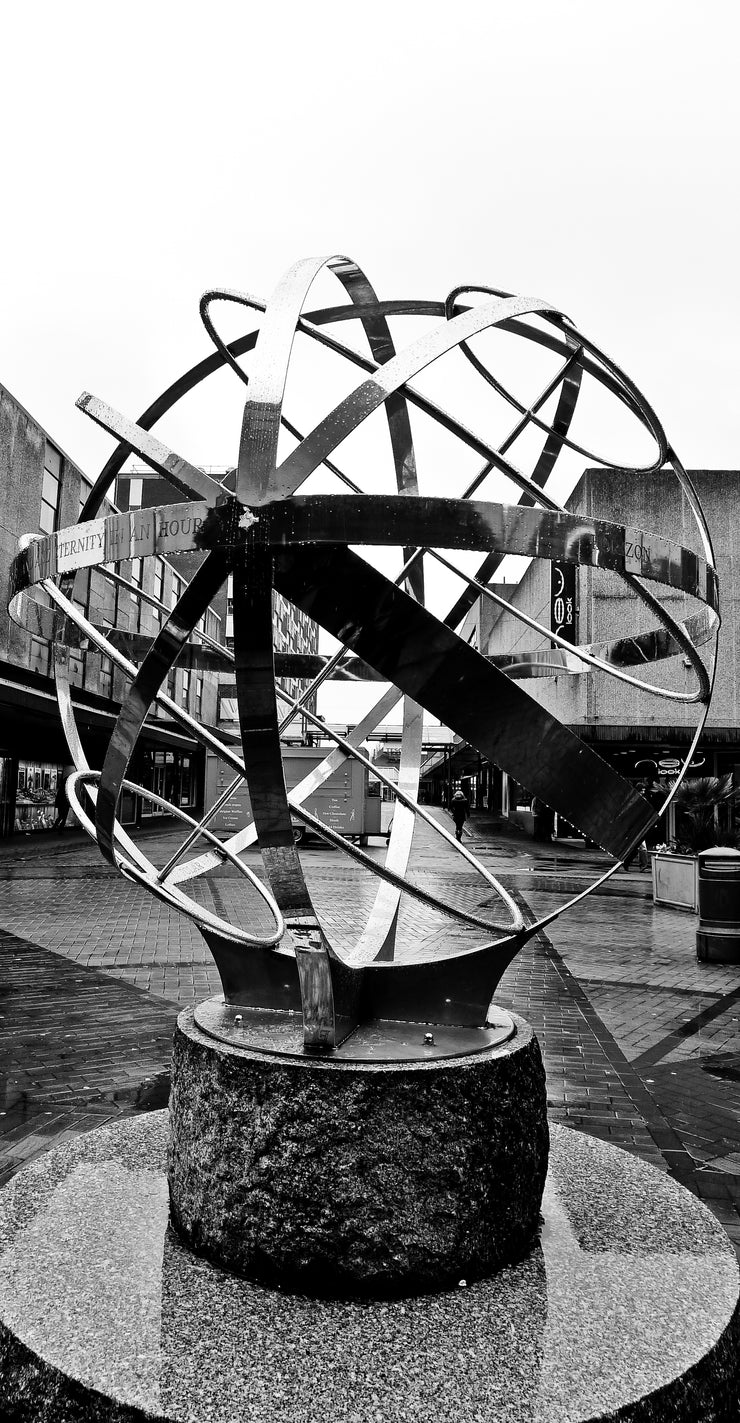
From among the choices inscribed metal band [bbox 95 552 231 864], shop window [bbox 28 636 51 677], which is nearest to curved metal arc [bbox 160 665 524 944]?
inscribed metal band [bbox 95 552 231 864]

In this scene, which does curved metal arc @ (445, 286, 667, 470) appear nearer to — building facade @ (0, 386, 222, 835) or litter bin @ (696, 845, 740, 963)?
litter bin @ (696, 845, 740, 963)

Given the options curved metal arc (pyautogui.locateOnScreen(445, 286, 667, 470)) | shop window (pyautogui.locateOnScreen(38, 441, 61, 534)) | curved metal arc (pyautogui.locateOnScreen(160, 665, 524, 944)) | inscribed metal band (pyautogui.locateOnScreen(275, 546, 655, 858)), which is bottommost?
curved metal arc (pyautogui.locateOnScreen(160, 665, 524, 944))

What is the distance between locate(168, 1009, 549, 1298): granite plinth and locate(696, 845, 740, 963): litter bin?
7.91 metres

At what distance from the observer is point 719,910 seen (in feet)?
34.8

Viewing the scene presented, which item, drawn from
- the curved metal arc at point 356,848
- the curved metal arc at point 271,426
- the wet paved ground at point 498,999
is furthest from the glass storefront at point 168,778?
the curved metal arc at point 271,426

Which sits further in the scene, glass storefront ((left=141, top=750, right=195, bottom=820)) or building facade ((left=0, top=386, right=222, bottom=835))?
glass storefront ((left=141, top=750, right=195, bottom=820))

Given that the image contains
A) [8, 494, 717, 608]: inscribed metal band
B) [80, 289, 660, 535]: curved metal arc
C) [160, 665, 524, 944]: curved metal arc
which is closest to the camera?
[8, 494, 717, 608]: inscribed metal band

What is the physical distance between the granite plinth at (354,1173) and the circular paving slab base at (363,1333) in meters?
0.10

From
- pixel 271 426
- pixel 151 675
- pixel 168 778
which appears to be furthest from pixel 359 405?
pixel 168 778

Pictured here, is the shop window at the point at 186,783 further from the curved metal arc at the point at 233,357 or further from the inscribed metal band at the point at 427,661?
the inscribed metal band at the point at 427,661

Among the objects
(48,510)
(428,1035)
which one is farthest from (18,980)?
(48,510)

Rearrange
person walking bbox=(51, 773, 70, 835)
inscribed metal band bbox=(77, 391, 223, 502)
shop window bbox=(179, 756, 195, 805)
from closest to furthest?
inscribed metal band bbox=(77, 391, 223, 502)
person walking bbox=(51, 773, 70, 835)
shop window bbox=(179, 756, 195, 805)

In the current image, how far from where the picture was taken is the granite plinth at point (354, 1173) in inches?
117

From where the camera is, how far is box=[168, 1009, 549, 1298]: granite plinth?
2.98 m
